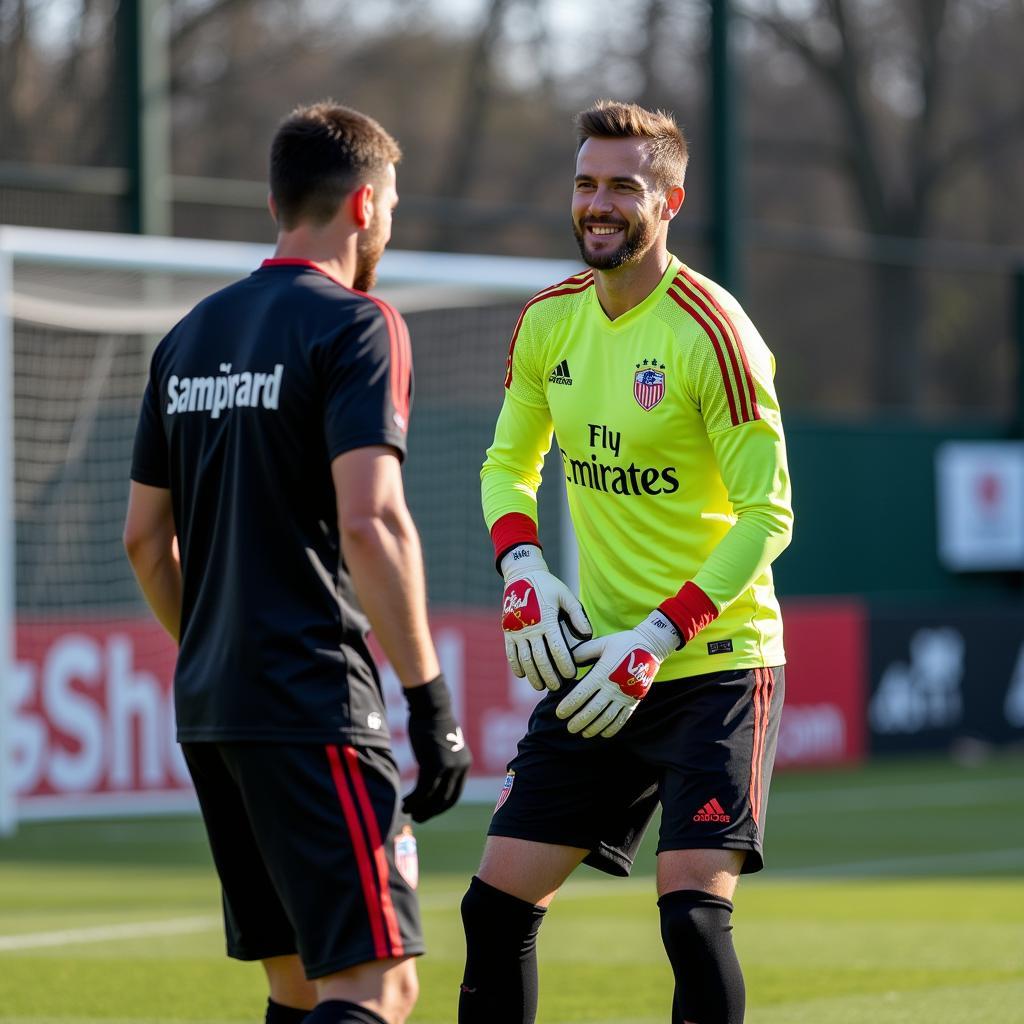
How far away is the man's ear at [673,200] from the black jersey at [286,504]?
1.09m

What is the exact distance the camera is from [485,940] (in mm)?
4672

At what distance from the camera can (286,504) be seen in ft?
12.7

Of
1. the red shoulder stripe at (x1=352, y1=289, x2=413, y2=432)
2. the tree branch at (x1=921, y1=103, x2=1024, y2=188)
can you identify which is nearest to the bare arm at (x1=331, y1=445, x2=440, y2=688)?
the red shoulder stripe at (x1=352, y1=289, x2=413, y2=432)

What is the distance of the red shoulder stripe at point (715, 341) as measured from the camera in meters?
4.59

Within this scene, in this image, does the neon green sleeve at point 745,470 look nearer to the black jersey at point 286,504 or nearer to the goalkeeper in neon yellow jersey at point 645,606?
the goalkeeper in neon yellow jersey at point 645,606

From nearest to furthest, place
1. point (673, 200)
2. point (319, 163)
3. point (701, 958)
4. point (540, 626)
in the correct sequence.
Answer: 1. point (319, 163)
2. point (701, 958)
3. point (540, 626)
4. point (673, 200)

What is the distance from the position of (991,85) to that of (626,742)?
2411 cm

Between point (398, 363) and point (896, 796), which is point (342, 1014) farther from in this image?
point (896, 796)

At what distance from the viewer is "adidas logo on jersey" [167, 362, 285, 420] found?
12.7 ft

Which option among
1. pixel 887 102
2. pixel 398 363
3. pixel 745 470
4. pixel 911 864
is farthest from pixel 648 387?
pixel 887 102

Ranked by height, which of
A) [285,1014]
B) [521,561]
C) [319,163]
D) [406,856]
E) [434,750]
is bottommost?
[285,1014]

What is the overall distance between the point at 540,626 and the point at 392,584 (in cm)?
97

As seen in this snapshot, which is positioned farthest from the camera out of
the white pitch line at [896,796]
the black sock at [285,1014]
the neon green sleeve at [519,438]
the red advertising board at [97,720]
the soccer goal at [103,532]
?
the white pitch line at [896,796]

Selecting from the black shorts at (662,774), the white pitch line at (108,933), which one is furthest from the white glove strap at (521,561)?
the white pitch line at (108,933)
